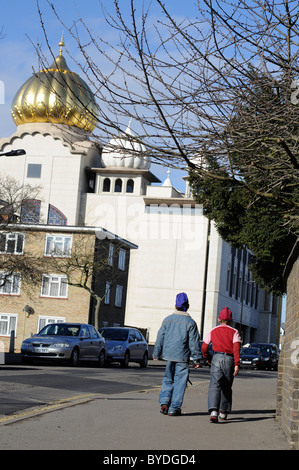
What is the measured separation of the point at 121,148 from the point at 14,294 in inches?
1779

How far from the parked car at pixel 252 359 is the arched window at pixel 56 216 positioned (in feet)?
103

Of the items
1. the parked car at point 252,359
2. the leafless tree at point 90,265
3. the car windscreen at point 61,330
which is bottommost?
the parked car at point 252,359

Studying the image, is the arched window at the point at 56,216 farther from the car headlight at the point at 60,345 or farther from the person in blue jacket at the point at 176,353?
the person in blue jacket at the point at 176,353

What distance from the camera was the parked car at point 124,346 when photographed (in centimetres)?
3212

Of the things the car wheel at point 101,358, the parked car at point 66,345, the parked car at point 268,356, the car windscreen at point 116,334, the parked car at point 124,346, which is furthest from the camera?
the parked car at point 268,356

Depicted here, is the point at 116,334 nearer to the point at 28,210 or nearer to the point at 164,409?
the point at 28,210

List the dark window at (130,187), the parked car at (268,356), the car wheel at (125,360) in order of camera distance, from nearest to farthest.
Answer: the car wheel at (125,360) < the parked car at (268,356) < the dark window at (130,187)

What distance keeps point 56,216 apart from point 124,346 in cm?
4690

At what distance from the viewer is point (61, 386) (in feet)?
58.5

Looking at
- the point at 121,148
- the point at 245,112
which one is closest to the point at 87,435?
the point at 121,148

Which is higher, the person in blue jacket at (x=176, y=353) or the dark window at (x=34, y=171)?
the dark window at (x=34, y=171)

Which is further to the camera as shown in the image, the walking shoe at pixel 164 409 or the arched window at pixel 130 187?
the arched window at pixel 130 187

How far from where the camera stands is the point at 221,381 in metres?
11.2

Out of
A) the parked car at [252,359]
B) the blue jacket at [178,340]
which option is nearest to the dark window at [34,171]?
the parked car at [252,359]
